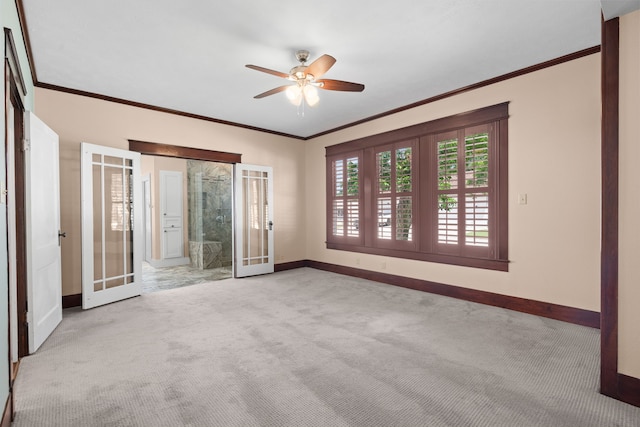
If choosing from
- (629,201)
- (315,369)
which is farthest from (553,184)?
(315,369)

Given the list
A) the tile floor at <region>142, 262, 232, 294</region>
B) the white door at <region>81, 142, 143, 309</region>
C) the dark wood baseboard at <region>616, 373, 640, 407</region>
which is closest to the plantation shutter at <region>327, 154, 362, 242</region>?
the tile floor at <region>142, 262, 232, 294</region>

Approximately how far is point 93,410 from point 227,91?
11.6ft

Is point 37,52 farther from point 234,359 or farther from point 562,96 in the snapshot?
point 562,96

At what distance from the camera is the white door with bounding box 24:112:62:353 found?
275cm

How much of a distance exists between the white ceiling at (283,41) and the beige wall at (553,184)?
28 centimetres

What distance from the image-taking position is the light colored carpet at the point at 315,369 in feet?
6.09

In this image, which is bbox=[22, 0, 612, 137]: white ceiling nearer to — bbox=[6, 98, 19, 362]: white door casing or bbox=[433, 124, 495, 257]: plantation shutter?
bbox=[433, 124, 495, 257]: plantation shutter

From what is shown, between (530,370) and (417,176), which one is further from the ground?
(417,176)

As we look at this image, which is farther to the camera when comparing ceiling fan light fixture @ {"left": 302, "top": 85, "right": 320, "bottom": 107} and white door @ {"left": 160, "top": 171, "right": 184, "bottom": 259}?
white door @ {"left": 160, "top": 171, "right": 184, "bottom": 259}

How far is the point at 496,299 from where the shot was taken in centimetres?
391

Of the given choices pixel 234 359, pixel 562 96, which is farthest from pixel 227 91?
pixel 562 96

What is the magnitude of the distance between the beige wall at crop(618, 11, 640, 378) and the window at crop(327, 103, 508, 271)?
1.87 metres

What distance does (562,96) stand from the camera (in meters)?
3.40

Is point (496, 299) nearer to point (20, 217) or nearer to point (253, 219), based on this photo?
point (253, 219)
